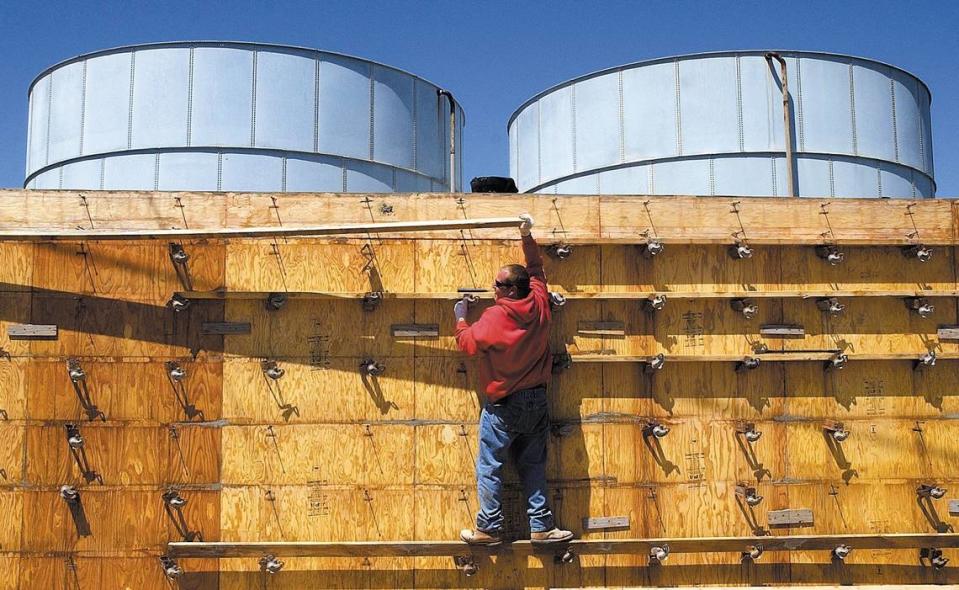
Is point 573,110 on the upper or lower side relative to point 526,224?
upper

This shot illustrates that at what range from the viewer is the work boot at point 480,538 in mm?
7961

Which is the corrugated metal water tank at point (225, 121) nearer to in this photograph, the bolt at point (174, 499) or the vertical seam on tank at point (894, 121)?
the bolt at point (174, 499)

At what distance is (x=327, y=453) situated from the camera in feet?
27.3

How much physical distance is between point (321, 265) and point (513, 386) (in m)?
2.31

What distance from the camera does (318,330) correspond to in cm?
845

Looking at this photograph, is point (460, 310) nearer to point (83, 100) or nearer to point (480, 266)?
point (480, 266)

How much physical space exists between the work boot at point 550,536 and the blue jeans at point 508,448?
46mm

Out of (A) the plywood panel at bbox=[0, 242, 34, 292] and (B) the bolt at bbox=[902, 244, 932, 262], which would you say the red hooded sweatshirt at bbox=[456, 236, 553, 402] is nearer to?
(B) the bolt at bbox=[902, 244, 932, 262]

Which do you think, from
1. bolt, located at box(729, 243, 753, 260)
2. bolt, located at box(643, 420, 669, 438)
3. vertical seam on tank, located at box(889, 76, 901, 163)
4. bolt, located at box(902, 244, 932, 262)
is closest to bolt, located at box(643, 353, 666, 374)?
bolt, located at box(643, 420, 669, 438)

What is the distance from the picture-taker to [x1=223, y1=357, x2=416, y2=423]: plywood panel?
8336 mm

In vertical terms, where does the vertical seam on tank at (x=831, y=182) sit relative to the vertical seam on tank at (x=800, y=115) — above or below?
below

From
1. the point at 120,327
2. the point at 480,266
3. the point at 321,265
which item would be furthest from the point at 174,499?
the point at 480,266

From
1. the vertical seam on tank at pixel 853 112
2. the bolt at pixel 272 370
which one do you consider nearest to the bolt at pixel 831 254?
the bolt at pixel 272 370

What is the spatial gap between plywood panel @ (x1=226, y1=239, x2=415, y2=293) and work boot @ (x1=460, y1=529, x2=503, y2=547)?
8.07 feet
